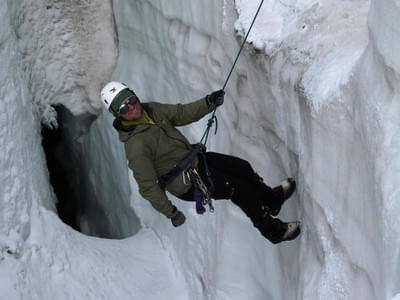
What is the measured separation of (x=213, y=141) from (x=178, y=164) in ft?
3.74

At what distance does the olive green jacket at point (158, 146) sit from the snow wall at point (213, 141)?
58 centimetres

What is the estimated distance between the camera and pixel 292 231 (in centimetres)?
366

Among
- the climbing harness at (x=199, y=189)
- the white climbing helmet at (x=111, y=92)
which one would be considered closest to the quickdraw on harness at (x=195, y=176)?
the climbing harness at (x=199, y=189)

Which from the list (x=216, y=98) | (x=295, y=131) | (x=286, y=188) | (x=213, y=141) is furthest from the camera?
(x=213, y=141)

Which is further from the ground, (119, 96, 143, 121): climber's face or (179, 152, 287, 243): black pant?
(119, 96, 143, 121): climber's face

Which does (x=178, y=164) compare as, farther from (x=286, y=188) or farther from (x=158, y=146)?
(x=286, y=188)

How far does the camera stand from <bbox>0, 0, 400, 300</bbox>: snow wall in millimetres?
2627

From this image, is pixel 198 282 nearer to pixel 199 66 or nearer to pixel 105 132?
pixel 199 66

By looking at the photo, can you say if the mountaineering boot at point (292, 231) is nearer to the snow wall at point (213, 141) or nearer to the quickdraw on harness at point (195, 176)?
the snow wall at point (213, 141)

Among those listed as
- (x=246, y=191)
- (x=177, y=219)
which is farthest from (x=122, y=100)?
(x=246, y=191)

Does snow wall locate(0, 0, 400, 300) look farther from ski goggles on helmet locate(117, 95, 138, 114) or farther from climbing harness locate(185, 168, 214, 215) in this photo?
ski goggles on helmet locate(117, 95, 138, 114)

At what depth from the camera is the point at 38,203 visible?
5035 mm


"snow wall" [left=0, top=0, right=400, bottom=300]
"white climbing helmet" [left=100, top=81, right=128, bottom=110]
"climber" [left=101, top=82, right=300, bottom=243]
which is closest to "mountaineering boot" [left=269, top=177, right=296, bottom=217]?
"climber" [left=101, top=82, right=300, bottom=243]

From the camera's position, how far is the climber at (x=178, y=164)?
142 inches
